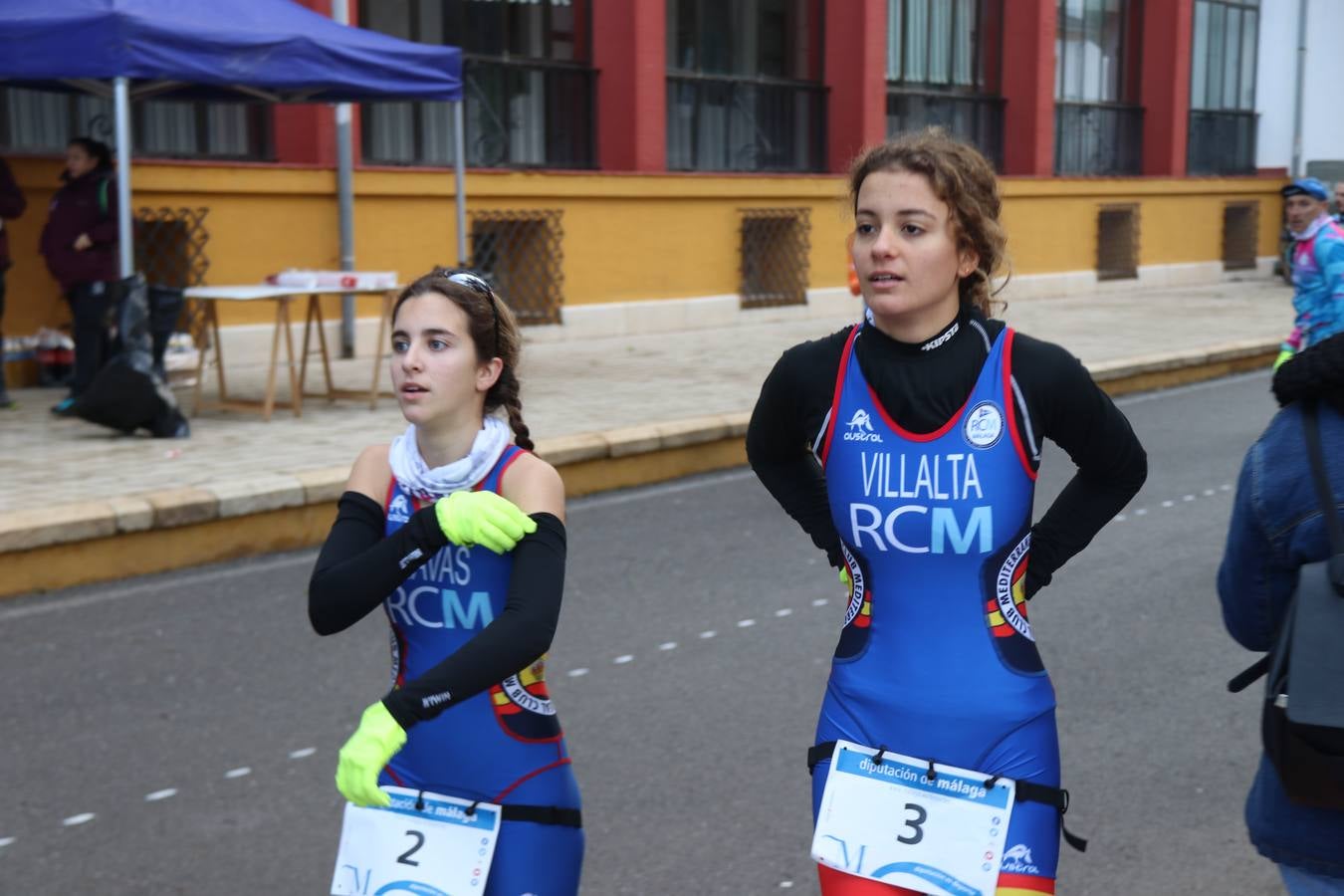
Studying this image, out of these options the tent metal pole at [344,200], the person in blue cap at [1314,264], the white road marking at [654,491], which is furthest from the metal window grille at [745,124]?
the person in blue cap at [1314,264]

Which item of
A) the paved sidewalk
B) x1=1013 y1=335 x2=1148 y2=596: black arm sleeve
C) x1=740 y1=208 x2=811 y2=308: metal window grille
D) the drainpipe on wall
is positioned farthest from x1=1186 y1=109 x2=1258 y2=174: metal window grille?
x1=1013 y1=335 x2=1148 y2=596: black arm sleeve

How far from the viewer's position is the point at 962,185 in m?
2.90

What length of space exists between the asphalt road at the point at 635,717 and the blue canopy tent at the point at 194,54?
3803 millimetres

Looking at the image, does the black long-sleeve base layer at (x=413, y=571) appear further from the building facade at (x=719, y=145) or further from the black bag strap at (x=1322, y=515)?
the building facade at (x=719, y=145)

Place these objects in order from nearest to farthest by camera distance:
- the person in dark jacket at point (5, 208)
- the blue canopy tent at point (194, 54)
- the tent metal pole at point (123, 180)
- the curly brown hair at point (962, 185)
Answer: the curly brown hair at point (962, 185) < the blue canopy tent at point (194, 54) < the tent metal pole at point (123, 180) < the person in dark jacket at point (5, 208)

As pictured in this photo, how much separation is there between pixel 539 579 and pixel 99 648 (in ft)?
14.4

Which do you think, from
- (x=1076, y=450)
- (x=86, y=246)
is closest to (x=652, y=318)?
(x=86, y=246)

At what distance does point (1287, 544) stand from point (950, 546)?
59 cm

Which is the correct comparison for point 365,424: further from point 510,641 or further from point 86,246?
point 510,641

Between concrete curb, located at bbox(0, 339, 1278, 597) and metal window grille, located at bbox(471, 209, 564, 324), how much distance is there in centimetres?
687

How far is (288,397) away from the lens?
12766mm

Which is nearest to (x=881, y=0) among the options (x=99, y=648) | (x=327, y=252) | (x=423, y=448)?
(x=327, y=252)

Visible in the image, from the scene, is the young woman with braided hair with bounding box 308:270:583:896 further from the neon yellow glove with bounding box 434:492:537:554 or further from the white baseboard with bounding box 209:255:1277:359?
the white baseboard with bounding box 209:255:1277:359

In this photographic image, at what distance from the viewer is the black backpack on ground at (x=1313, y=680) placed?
91.7 inches
